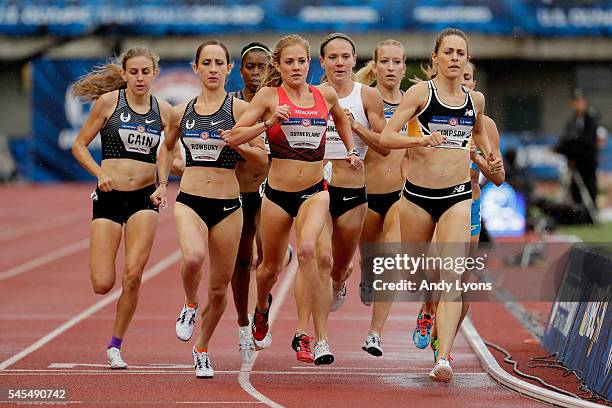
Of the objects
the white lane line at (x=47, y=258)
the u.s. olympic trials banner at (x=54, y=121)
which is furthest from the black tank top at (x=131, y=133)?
the u.s. olympic trials banner at (x=54, y=121)

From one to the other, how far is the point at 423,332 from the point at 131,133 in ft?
8.45

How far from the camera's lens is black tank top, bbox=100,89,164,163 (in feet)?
32.0

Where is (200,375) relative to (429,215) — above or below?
Result: below

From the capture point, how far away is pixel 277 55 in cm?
923

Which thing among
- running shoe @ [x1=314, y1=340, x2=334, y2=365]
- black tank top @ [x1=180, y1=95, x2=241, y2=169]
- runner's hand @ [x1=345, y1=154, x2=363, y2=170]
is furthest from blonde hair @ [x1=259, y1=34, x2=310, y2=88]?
running shoe @ [x1=314, y1=340, x2=334, y2=365]

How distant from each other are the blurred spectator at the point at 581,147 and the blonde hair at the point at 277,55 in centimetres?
1276

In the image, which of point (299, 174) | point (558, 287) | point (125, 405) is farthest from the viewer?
point (558, 287)

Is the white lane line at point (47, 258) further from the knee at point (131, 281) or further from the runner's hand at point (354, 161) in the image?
the runner's hand at point (354, 161)

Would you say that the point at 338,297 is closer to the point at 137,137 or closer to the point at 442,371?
the point at 137,137

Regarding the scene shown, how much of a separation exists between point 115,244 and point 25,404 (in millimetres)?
1939

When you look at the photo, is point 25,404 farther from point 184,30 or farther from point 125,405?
point 184,30

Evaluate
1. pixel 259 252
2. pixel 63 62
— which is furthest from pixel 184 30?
pixel 259 252

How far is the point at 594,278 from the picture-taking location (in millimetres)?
9398

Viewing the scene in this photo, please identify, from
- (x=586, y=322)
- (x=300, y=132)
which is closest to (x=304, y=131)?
(x=300, y=132)
